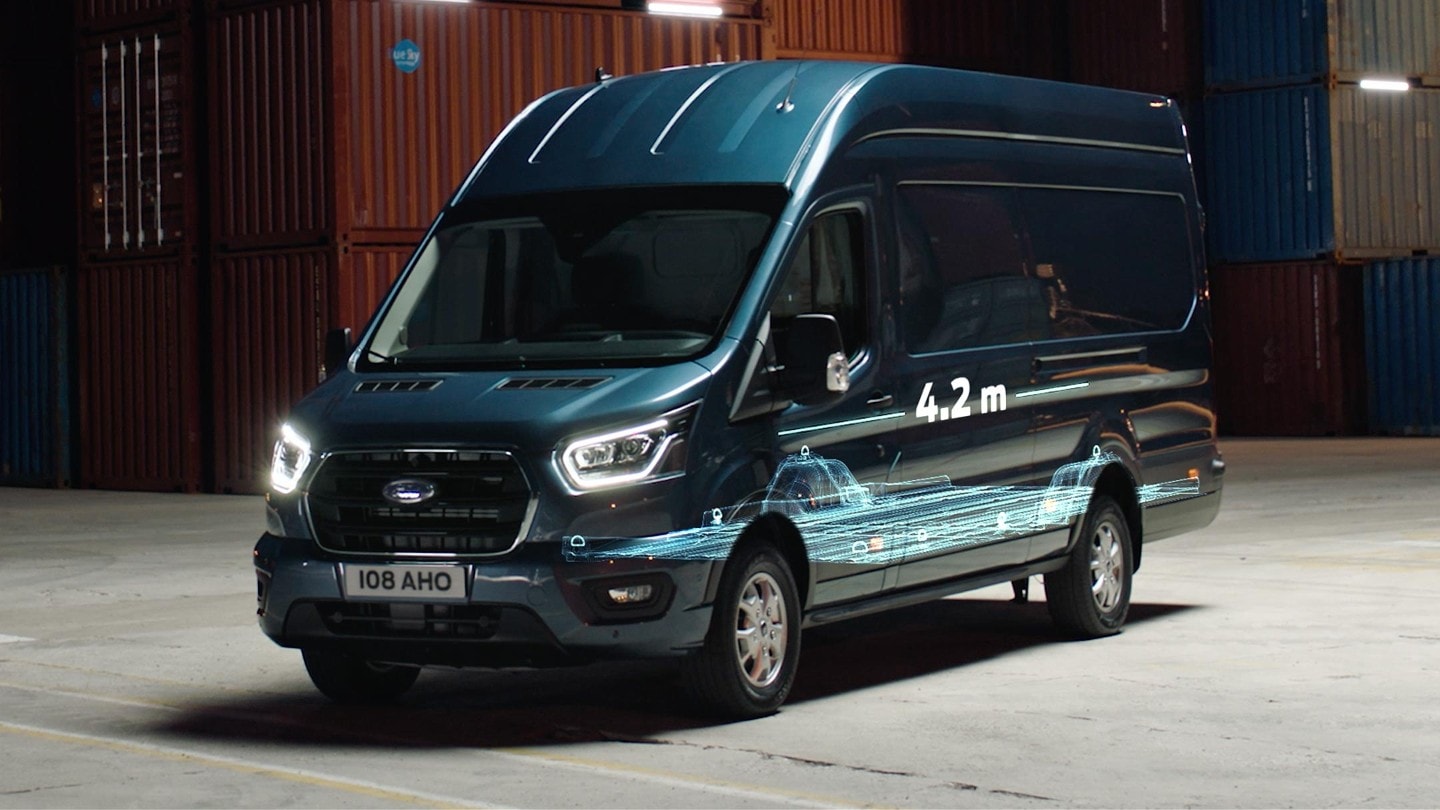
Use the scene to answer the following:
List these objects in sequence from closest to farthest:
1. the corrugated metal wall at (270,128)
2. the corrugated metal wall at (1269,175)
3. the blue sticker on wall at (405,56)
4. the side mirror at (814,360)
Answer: the side mirror at (814,360), the corrugated metal wall at (270,128), the blue sticker on wall at (405,56), the corrugated metal wall at (1269,175)

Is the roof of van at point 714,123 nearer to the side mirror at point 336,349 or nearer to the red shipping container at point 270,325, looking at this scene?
the side mirror at point 336,349

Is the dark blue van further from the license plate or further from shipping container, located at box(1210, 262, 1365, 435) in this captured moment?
shipping container, located at box(1210, 262, 1365, 435)

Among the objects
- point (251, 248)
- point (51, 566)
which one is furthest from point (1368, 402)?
point (51, 566)

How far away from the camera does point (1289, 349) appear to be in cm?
3375

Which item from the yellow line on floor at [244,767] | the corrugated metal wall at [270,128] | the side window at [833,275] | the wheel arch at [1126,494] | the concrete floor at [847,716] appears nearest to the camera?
the yellow line on floor at [244,767]

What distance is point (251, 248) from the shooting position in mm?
24422

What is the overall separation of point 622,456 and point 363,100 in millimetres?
16467

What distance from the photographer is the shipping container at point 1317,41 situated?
3328 cm

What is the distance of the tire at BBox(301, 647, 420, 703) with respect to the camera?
29.2 feet

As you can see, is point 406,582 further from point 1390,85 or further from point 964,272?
point 1390,85

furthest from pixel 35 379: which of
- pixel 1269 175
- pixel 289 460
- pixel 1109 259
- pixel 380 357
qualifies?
pixel 289 460

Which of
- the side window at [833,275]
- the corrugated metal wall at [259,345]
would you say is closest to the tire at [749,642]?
the side window at [833,275]

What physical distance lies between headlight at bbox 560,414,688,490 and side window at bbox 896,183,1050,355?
1.62 metres

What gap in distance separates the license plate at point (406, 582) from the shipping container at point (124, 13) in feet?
60.0
